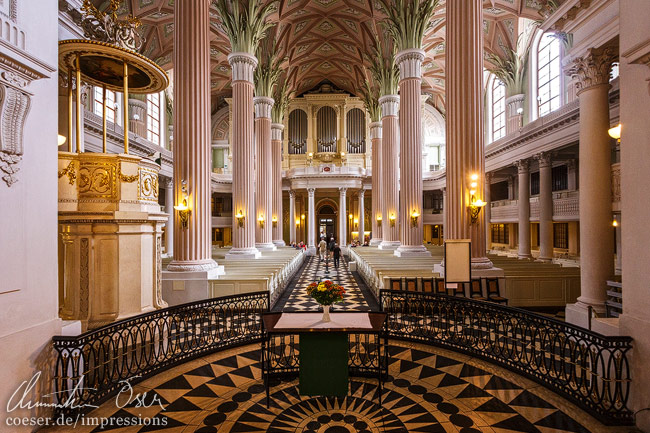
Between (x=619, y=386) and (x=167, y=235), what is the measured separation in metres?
23.2

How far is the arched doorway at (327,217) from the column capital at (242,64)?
68.2 ft

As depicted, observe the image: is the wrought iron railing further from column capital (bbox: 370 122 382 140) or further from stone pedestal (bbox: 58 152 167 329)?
column capital (bbox: 370 122 382 140)

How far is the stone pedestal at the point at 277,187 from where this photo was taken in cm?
2475

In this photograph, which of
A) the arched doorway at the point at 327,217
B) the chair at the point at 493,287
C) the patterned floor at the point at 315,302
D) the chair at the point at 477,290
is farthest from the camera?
the arched doorway at the point at 327,217

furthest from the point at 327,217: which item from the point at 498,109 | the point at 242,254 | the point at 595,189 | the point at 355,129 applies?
the point at 595,189

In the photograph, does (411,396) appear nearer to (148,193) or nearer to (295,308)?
(148,193)

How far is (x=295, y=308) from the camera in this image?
10.1 m

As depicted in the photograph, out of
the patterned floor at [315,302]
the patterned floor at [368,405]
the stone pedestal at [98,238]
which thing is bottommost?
the patterned floor at [315,302]

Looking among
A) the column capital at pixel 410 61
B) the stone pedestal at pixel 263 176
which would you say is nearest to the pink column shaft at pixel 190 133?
the column capital at pixel 410 61

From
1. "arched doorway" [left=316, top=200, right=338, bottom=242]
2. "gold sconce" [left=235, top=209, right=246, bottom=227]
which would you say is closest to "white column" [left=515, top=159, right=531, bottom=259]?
"gold sconce" [left=235, top=209, right=246, bottom=227]

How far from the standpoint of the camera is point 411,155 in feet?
53.0

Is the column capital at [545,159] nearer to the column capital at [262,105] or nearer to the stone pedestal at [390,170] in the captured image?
the stone pedestal at [390,170]

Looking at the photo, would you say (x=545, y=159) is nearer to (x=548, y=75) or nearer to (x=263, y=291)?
(x=548, y=75)

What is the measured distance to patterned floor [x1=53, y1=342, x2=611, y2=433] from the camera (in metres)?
3.98
